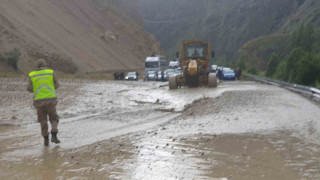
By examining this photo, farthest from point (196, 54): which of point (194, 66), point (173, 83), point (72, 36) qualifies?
point (72, 36)

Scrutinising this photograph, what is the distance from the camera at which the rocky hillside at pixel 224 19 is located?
134 m

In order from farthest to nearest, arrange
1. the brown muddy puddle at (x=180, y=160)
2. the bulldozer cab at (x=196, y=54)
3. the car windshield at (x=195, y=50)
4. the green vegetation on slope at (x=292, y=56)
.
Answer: the green vegetation on slope at (x=292, y=56) < the car windshield at (x=195, y=50) < the bulldozer cab at (x=196, y=54) < the brown muddy puddle at (x=180, y=160)

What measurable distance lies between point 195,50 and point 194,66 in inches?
85.0

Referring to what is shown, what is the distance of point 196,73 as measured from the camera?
993 inches

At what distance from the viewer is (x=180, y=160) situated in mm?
→ 6934

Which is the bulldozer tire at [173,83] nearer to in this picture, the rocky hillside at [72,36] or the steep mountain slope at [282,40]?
the rocky hillside at [72,36]

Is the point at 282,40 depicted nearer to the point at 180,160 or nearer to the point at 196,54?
the point at 196,54

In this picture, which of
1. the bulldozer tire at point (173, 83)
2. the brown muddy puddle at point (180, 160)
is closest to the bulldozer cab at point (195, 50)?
the bulldozer tire at point (173, 83)

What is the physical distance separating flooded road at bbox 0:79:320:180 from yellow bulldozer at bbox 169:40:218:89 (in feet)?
35.7

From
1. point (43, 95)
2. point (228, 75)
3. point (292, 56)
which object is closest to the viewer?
point (43, 95)

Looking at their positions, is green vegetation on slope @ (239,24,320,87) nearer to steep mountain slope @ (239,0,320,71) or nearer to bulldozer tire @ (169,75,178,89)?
steep mountain slope @ (239,0,320,71)

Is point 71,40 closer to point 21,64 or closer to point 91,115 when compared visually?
point 21,64

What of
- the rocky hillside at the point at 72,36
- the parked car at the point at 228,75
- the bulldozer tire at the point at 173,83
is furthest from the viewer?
the rocky hillside at the point at 72,36

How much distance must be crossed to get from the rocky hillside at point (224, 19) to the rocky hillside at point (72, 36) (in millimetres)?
53609
